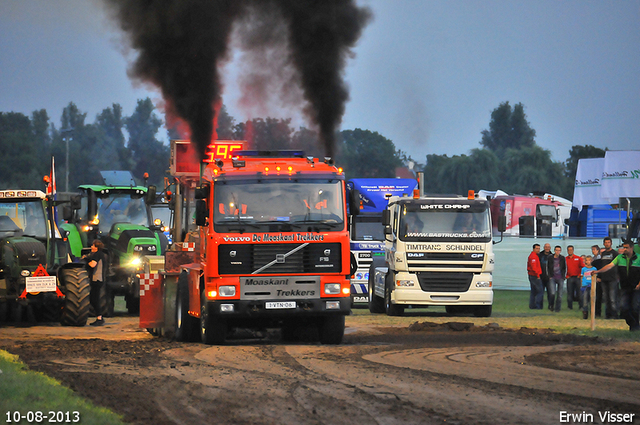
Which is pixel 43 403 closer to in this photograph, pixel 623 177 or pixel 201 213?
pixel 201 213

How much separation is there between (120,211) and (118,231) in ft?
2.64

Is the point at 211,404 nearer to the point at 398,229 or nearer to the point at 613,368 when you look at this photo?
the point at 613,368

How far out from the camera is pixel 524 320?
909 inches

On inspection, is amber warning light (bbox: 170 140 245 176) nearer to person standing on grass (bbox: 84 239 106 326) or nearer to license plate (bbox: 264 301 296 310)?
person standing on grass (bbox: 84 239 106 326)

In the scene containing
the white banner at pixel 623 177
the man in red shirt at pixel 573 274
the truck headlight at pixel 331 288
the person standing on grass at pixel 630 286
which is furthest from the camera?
the white banner at pixel 623 177

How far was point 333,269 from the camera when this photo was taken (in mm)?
15258

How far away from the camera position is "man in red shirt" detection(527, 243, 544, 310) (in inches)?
1084

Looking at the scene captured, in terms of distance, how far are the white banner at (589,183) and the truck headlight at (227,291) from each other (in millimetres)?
28891

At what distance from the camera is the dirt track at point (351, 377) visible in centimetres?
906

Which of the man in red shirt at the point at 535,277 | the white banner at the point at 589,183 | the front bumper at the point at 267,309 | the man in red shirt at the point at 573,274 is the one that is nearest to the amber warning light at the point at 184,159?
the front bumper at the point at 267,309

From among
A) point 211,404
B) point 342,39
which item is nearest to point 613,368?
point 211,404

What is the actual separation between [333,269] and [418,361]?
248 centimetres

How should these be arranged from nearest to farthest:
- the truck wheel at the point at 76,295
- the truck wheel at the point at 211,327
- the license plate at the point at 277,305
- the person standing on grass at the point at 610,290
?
the license plate at the point at 277,305
the truck wheel at the point at 211,327
the truck wheel at the point at 76,295
the person standing on grass at the point at 610,290

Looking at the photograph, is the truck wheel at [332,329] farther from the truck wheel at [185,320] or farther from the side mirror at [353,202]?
the truck wheel at [185,320]
